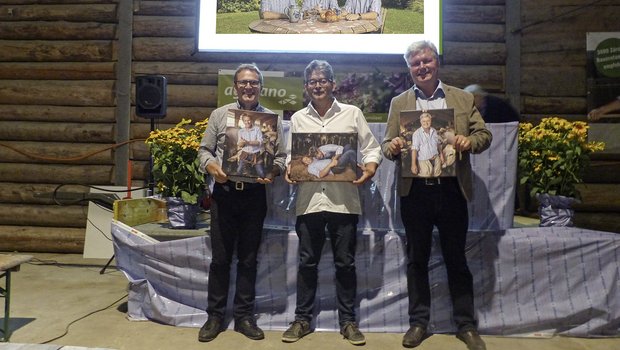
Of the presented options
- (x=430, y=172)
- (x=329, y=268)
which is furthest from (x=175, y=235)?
(x=430, y=172)

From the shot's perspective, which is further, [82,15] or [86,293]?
[82,15]

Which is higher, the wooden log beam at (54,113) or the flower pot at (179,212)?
the wooden log beam at (54,113)

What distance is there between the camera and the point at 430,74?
276 centimetres

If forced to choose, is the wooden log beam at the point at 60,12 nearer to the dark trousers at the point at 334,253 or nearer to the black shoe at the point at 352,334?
the dark trousers at the point at 334,253

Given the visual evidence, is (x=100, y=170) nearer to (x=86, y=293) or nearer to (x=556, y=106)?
(x=86, y=293)

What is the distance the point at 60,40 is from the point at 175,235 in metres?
4.08

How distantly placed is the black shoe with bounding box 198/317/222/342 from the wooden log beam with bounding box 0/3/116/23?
449 centimetres

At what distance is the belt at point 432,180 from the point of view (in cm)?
271

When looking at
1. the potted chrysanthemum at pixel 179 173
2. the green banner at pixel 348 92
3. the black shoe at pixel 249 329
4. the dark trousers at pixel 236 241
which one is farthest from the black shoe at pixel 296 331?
the green banner at pixel 348 92

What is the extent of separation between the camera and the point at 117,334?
9.94 ft

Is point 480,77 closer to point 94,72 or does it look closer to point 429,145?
point 429,145

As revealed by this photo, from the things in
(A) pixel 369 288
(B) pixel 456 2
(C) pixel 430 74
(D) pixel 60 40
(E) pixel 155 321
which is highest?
(B) pixel 456 2

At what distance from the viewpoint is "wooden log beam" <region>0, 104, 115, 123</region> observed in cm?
594

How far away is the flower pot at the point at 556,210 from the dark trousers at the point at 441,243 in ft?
2.62
